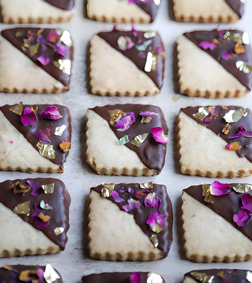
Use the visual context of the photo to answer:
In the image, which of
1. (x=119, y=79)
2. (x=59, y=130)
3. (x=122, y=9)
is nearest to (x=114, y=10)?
(x=122, y=9)

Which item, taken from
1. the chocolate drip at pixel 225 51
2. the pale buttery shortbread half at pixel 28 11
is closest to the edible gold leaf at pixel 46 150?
the pale buttery shortbread half at pixel 28 11

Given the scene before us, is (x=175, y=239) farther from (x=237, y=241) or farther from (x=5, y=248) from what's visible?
(x=5, y=248)

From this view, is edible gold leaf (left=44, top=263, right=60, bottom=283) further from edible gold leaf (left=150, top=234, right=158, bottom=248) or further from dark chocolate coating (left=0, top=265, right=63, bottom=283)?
edible gold leaf (left=150, top=234, right=158, bottom=248)

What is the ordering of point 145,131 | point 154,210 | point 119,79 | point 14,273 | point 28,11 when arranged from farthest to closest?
point 28,11 < point 119,79 < point 145,131 < point 154,210 < point 14,273

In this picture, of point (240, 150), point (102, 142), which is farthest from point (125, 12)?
point (240, 150)

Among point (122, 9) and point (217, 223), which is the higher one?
point (122, 9)

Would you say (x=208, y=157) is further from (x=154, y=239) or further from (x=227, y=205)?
(x=154, y=239)

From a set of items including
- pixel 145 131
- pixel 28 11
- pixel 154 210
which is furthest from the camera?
pixel 28 11
